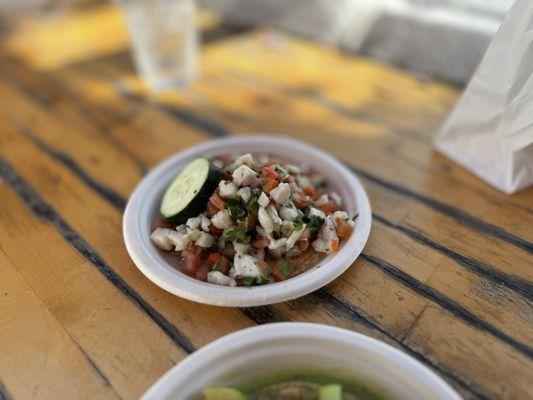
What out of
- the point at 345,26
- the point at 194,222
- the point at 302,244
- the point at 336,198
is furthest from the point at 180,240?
the point at 345,26

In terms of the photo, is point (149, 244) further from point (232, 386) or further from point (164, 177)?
point (232, 386)

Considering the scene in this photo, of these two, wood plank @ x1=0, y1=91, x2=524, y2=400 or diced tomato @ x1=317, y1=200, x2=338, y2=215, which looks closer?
wood plank @ x1=0, y1=91, x2=524, y2=400

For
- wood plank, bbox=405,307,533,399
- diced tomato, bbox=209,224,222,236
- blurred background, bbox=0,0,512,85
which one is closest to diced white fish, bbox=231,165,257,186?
diced tomato, bbox=209,224,222,236

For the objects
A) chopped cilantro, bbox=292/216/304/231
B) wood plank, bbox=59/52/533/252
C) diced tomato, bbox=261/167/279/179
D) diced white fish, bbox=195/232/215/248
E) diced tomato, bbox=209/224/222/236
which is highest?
diced tomato, bbox=261/167/279/179

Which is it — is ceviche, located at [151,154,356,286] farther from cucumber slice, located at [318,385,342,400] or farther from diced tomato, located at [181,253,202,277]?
cucumber slice, located at [318,385,342,400]

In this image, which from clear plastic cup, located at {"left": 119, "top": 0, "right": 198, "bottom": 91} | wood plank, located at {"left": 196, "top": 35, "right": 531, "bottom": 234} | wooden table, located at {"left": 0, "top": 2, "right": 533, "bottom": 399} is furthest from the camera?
clear plastic cup, located at {"left": 119, "top": 0, "right": 198, "bottom": 91}

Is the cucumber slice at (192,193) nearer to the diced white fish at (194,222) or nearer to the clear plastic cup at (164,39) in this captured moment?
the diced white fish at (194,222)

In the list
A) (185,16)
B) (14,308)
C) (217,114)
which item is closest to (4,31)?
(185,16)
